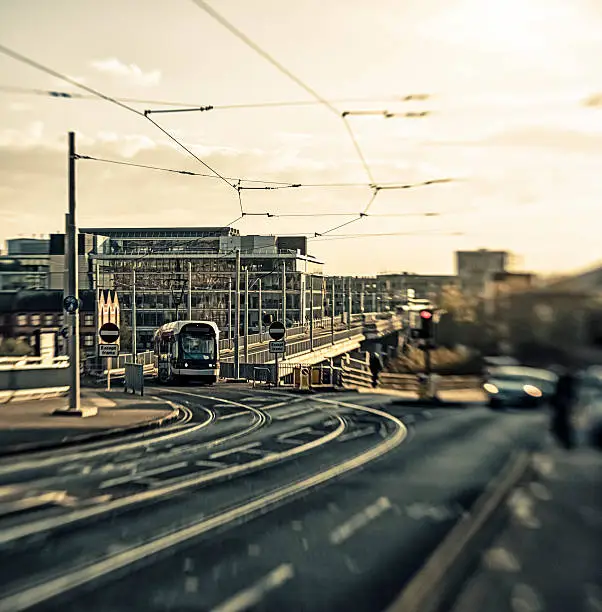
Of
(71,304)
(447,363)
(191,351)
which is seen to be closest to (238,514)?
(71,304)

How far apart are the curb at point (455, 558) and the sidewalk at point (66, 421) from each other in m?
10.1

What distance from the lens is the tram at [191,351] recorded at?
4291cm

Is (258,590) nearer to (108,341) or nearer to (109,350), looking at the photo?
(109,350)

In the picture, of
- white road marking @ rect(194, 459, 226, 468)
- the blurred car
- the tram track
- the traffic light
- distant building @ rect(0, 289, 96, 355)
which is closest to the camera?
the tram track

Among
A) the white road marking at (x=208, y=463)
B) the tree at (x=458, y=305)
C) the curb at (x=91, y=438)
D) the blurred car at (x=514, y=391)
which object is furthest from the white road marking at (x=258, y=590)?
the blurred car at (x=514, y=391)

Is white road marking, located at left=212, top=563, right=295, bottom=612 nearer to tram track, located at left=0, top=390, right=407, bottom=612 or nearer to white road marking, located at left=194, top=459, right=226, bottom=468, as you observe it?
tram track, located at left=0, top=390, right=407, bottom=612

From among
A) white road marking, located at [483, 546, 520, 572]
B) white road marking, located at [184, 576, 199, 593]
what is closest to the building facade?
white road marking, located at [483, 546, 520, 572]

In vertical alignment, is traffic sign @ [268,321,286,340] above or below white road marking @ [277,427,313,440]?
above

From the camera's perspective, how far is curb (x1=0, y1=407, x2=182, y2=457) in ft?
60.3

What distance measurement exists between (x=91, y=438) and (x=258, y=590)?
13.1 metres

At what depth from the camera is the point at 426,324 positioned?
28.1 meters

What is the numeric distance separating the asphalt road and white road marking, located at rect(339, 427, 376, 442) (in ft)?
0.20

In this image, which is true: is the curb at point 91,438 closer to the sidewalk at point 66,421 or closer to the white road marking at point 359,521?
the sidewalk at point 66,421

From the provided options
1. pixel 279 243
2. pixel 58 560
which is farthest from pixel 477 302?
pixel 279 243
